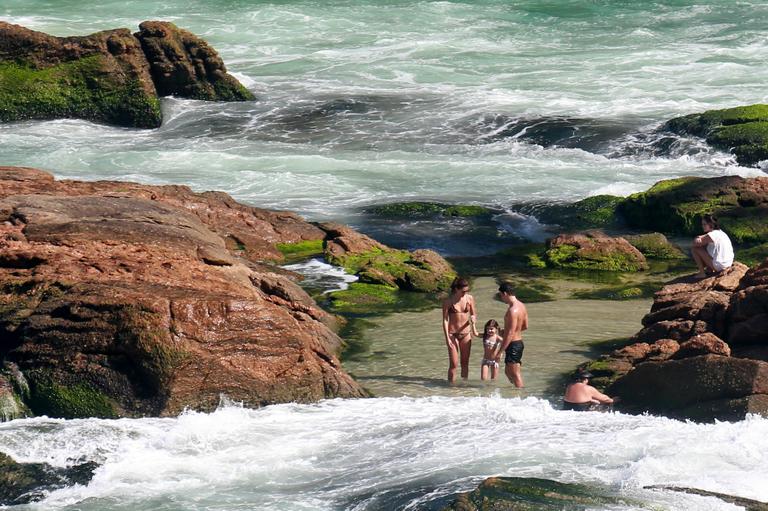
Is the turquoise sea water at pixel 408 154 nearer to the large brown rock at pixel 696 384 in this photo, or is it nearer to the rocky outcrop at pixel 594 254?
the large brown rock at pixel 696 384

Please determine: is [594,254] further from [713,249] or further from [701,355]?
[701,355]

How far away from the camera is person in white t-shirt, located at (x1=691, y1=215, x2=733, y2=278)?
16.2 m

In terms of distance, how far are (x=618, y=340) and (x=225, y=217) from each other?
25.0 feet

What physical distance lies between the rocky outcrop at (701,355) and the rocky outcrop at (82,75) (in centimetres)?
1926

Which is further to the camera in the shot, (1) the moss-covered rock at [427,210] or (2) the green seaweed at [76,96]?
(2) the green seaweed at [76,96]

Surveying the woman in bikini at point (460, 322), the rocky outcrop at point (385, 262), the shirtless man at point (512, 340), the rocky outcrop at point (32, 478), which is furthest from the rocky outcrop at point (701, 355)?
the rocky outcrop at point (32, 478)

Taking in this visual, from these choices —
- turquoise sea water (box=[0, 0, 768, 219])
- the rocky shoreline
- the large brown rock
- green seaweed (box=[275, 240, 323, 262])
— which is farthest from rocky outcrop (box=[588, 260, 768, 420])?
turquoise sea water (box=[0, 0, 768, 219])

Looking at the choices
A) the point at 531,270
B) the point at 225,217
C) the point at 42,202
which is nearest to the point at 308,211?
the point at 225,217

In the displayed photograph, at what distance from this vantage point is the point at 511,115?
31516 millimetres

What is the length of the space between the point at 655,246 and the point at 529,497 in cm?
1202

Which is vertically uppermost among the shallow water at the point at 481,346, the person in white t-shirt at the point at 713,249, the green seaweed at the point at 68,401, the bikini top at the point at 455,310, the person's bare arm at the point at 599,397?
the person in white t-shirt at the point at 713,249

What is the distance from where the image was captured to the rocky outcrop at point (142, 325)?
41.1 ft

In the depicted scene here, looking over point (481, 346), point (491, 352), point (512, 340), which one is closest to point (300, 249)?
point (481, 346)

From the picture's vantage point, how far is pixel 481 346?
1619 cm
